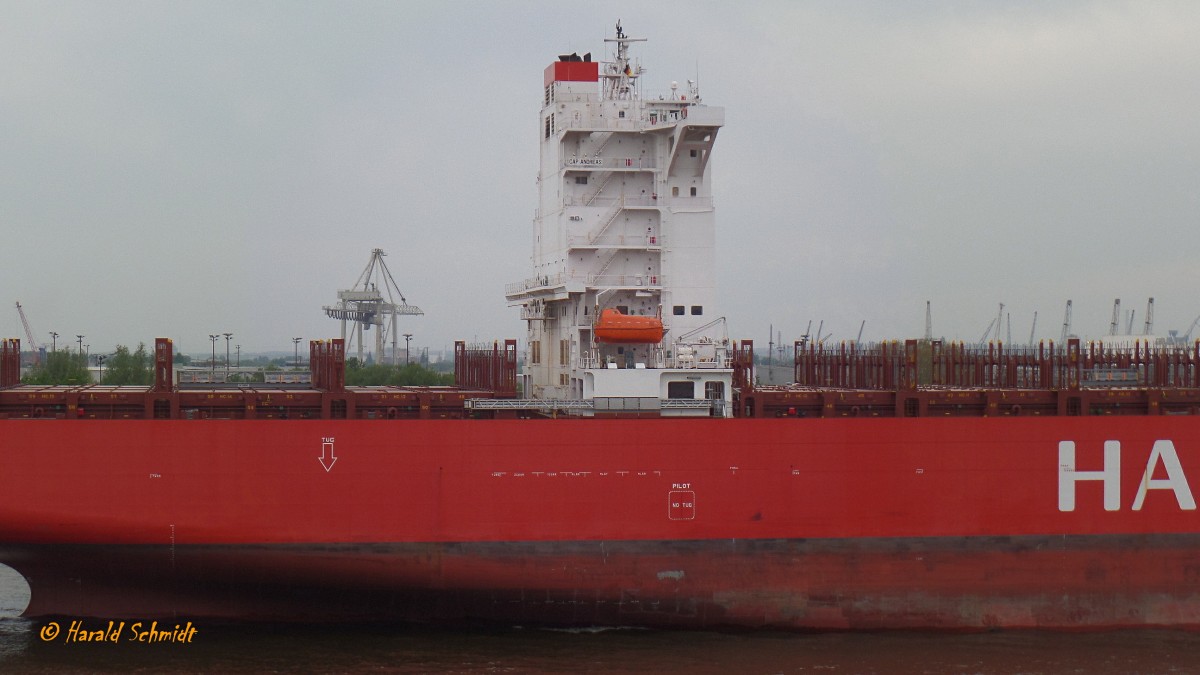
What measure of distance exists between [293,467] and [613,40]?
38.7 ft

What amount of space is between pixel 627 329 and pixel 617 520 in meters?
3.85

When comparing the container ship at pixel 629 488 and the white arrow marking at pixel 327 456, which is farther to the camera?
the white arrow marking at pixel 327 456

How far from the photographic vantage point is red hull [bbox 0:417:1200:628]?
68.7ft

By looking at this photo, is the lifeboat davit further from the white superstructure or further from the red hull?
the red hull

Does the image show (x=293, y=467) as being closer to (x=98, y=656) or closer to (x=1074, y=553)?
(x=98, y=656)

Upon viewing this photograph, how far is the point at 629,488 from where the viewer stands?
72.1 ft

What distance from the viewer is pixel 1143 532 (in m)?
23.4

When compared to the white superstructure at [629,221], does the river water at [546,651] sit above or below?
below

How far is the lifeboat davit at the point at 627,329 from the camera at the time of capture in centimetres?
2317

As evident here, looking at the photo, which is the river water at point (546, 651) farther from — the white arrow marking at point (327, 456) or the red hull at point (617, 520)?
the white arrow marking at point (327, 456)

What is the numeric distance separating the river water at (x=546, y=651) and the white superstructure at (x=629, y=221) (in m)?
5.34

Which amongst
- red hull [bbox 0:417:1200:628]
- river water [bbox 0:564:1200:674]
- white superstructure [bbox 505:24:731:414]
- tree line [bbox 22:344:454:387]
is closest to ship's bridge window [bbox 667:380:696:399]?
white superstructure [bbox 505:24:731:414]

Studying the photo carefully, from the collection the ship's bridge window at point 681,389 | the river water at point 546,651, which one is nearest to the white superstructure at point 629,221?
the ship's bridge window at point 681,389

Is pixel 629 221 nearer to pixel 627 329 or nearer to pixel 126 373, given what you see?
pixel 627 329
